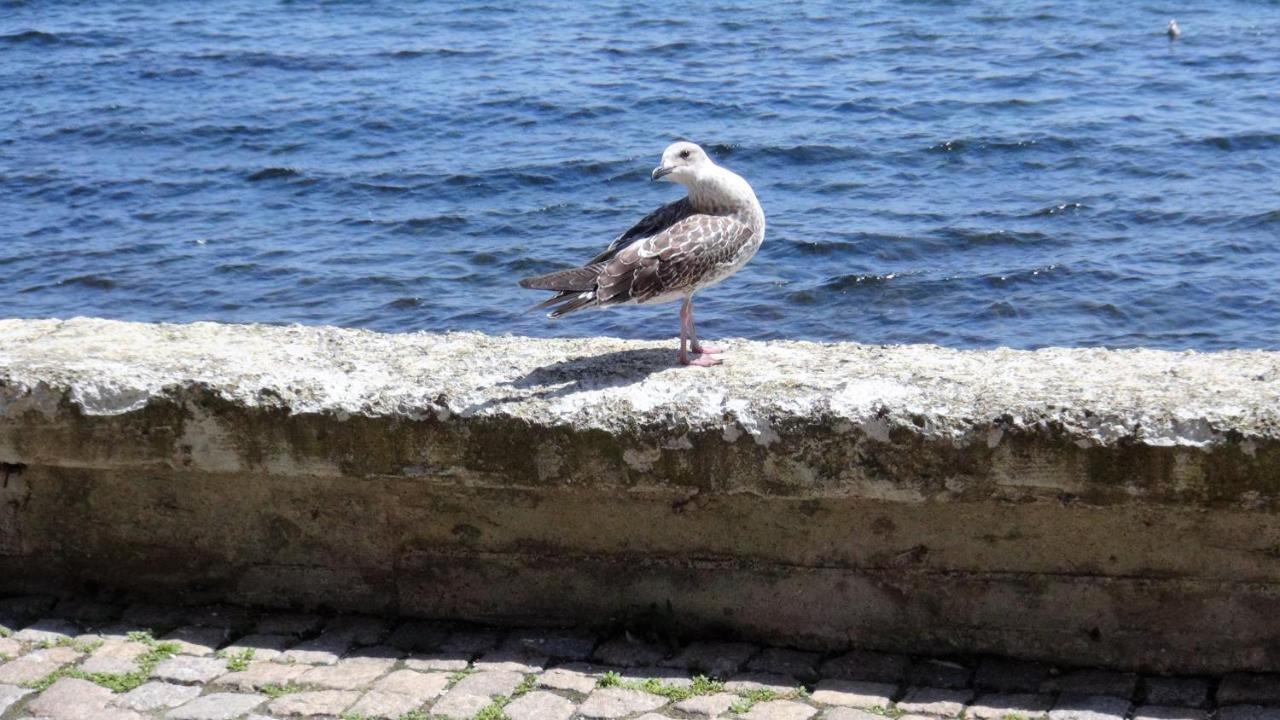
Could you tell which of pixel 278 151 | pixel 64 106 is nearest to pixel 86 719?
pixel 278 151

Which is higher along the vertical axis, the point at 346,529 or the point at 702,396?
the point at 702,396

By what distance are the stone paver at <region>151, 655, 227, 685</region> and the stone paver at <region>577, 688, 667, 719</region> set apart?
3.41 feet

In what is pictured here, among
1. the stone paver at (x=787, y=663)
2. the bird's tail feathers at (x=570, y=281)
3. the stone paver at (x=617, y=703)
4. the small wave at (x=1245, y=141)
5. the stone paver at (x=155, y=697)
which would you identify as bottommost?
the small wave at (x=1245, y=141)

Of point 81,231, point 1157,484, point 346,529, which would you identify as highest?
point 1157,484

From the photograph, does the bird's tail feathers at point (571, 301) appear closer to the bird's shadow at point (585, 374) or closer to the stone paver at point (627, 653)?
the bird's shadow at point (585, 374)

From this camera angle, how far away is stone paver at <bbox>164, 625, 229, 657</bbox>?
14.5ft

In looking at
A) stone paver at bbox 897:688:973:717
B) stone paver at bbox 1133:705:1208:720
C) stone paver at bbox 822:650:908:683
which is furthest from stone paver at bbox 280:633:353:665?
stone paver at bbox 1133:705:1208:720

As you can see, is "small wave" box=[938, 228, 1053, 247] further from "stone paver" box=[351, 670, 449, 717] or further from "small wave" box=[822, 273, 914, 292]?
"stone paver" box=[351, 670, 449, 717]

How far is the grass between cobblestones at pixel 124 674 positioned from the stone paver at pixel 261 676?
9.0 inches

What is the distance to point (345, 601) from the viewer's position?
183 inches

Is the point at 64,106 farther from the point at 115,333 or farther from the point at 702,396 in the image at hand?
the point at 702,396

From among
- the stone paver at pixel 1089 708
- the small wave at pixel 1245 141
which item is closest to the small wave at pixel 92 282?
the stone paver at pixel 1089 708

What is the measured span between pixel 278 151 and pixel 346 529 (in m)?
11.8

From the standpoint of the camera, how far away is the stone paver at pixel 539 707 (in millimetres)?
3973
